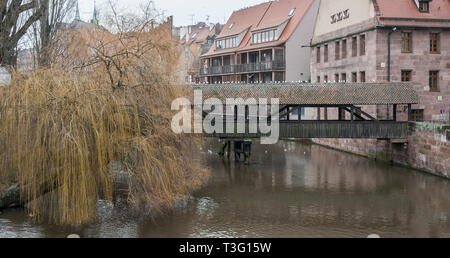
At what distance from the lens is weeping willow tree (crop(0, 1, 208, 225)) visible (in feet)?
40.1

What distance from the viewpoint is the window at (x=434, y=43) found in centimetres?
2603

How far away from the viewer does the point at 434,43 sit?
1028 inches

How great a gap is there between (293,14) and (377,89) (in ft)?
66.9

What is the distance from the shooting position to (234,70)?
47156 millimetres

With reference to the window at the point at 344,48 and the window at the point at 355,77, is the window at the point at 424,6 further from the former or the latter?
the window at the point at 344,48

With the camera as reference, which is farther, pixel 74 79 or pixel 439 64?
pixel 439 64

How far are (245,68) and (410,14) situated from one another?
20.6m

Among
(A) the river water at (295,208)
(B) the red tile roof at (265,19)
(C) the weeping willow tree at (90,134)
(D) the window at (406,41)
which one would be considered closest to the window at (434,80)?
(D) the window at (406,41)

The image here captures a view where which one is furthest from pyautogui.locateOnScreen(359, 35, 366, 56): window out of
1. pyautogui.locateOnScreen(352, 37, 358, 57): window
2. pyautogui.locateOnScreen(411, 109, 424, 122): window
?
pyautogui.locateOnScreen(411, 109, 424, 122): window

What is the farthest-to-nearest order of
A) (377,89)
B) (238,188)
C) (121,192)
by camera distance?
(377,89)
(238,188)
(121,192)

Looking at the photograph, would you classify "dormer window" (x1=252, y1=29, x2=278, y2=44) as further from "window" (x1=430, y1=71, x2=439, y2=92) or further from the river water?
the river water

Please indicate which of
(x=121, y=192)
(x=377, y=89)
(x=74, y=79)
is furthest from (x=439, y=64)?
(x=74, y=79)
